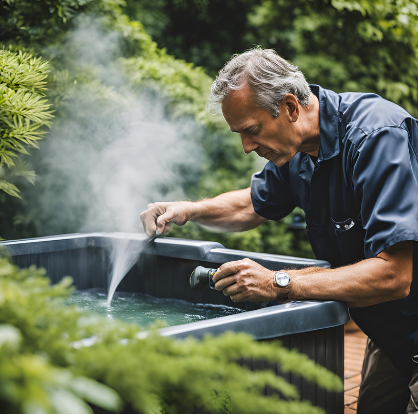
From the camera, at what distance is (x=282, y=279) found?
5.06 feet

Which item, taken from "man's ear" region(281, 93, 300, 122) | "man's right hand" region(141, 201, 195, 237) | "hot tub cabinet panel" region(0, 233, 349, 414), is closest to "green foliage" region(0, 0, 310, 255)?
"hot tub cabinet panel" region(0, 233, 349, 414)

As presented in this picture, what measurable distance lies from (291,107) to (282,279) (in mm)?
684

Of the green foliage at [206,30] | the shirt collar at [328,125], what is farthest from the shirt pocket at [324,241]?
the green foliage at [206,30]

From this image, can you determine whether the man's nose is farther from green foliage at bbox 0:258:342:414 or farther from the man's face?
green foliage at bbox 0:258:342:414

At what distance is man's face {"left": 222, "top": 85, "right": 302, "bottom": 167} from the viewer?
180cm

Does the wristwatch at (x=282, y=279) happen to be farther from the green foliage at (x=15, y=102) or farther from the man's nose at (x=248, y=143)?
the green foliage at (x=15, y=102)

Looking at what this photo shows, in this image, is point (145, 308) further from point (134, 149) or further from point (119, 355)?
point (119, 355)

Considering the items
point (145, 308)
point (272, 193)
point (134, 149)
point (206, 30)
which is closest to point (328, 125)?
point (272, 193)

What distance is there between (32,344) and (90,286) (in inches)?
82.6

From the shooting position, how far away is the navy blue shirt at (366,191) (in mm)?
1507

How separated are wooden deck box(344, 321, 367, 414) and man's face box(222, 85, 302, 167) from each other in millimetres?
1471

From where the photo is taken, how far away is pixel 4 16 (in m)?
3.40

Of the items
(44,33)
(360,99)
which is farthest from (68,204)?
(360,99)

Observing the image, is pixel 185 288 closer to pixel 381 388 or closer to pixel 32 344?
pixel 381 388
